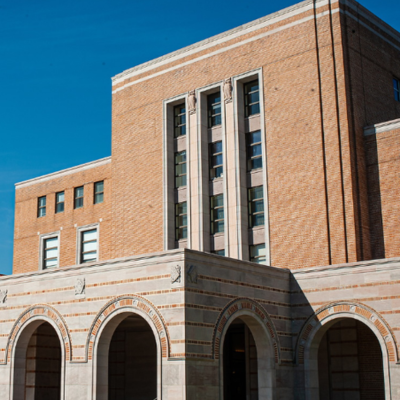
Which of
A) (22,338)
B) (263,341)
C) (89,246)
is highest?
(89,246)

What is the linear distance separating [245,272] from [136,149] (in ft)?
44.9

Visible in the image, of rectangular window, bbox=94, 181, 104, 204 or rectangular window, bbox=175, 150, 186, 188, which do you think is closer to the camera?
rectangular window, bbox=175, 150, 186, 188

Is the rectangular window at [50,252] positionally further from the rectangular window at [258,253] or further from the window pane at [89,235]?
the rectangular window at [258,253]

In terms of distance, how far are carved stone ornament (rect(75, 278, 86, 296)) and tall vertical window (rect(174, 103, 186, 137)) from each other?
12.8m

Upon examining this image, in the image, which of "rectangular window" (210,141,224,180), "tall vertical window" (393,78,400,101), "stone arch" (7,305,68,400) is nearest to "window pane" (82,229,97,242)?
"rectangular window" (210,141,224,180)

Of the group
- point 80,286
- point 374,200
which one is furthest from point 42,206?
point 374,200

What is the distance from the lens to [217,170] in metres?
35.1

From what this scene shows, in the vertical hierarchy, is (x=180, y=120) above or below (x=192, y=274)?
above

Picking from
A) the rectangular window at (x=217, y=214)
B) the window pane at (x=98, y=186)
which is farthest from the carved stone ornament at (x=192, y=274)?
the window pane at (x=98, y=186)

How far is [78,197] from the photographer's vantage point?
42875mm

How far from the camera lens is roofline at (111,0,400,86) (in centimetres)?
3306

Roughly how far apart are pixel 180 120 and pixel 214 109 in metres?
2.20

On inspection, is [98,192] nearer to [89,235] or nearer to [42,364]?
[89,235]

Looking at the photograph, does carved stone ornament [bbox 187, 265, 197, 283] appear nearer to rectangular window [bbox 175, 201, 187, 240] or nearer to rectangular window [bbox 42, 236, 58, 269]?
rectangular window [bbox 175, 201, 187, 240]
